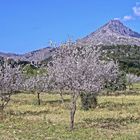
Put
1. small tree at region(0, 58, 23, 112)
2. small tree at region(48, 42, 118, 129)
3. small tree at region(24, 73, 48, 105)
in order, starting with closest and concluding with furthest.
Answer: small tree at region(48, 42, 118, 129) → small tree at region(0, 58, 23, 112) → small tree at region(24, 73, 48, 105)

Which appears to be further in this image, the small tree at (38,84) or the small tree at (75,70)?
the small tree at (38,84)

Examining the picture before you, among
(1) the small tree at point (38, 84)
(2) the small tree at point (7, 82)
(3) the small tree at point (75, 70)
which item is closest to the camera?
(3) the small tree at point (75, 70)

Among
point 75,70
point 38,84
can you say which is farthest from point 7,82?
point 38,84

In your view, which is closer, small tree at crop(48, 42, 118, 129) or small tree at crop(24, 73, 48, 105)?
small tree at crop(48, 42, 118, 129)

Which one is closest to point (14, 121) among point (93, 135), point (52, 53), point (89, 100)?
point (52, 53)

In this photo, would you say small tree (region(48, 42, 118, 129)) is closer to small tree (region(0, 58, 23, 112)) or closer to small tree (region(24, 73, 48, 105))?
small tree (region(0, 58, 23, 112))

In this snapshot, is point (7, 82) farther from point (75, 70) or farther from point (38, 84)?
point (38, 84)

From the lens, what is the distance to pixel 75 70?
2595 centimetres

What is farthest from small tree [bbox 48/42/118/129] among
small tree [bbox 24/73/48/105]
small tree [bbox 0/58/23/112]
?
small tree [bbox 24/73/48/105]

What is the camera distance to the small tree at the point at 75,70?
25938mm

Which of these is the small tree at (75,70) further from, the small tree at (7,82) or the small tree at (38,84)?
the small tree at (38,84)

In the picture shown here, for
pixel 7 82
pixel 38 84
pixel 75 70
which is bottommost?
pixel 75 70

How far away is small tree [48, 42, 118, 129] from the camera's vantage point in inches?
1021

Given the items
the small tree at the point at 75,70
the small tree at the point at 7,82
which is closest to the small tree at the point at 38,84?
the small tree at the point at 7,82
